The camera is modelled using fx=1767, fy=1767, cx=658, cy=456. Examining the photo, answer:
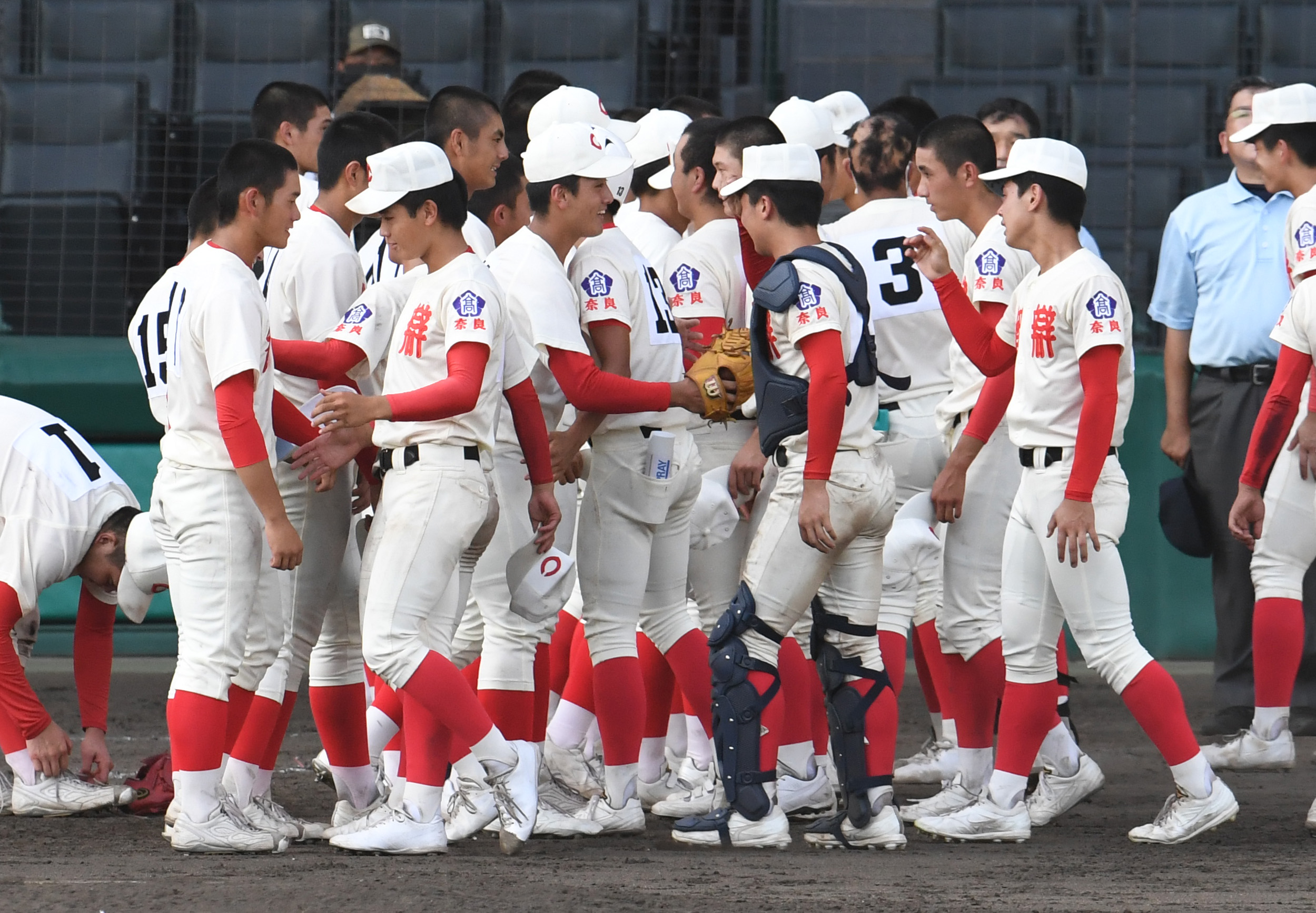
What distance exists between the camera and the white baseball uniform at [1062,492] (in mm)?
4266

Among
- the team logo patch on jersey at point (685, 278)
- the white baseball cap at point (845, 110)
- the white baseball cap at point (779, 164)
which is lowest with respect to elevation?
the team logo patch on jersey at point (685, 278)

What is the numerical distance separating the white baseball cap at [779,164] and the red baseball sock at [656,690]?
145cm

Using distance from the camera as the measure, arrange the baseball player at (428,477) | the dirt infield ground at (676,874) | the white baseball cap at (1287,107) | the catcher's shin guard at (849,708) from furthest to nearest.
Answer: the white baseball cap at (1287,107) → the catcher's shin guard at (849,708) → the baseball player at (428,477) → the dirt infield ground at (676,874)

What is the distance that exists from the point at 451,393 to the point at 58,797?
1.77 meters

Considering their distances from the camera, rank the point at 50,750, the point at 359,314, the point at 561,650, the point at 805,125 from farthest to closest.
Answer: the point at 561,650
the point at 805,125
the point at 50,750
the point at 359,314

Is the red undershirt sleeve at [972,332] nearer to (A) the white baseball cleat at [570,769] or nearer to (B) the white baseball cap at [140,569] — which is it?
(A) the white baseball cleat at [570,769]

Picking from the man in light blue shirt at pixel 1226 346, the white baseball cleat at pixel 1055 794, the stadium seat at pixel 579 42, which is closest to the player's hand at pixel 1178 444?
the man in light blue shirt at pixel 1226 346

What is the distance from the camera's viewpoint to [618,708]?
4.45 metres

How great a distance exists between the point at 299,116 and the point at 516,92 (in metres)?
0.94

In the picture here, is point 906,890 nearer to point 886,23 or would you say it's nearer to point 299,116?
point 299,116

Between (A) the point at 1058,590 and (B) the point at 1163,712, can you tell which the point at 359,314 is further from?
(B) the point at 1163,712

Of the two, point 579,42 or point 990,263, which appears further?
point 579,42

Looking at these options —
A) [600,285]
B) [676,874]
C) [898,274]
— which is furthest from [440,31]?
[676,874]

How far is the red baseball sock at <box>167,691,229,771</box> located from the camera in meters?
4.06
